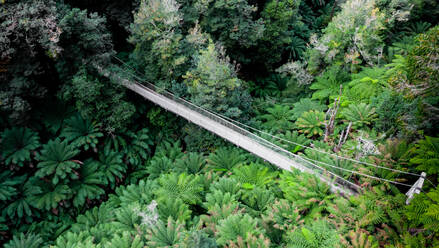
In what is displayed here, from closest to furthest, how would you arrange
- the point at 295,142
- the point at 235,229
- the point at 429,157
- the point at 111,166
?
1. the point at 429,157
2. the point at 235,229
3. the point at 295,142
4. the point at 111,166

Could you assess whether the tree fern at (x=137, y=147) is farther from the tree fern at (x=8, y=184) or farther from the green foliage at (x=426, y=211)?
the green foliage at (x=426, y=211)

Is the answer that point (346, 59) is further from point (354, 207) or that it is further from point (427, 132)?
point (354, 207)

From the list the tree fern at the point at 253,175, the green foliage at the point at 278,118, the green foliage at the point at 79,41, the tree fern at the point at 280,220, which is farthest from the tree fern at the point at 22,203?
the green foliage at the point at 278,118

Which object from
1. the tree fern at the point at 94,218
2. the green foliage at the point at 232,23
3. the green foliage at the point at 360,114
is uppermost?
the green foliage at the point at 232,23

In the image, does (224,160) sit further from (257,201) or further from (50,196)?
(50,196)

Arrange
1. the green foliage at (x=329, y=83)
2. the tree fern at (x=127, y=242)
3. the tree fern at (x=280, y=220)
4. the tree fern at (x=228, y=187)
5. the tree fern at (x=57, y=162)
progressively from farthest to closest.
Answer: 1. the green foliage at (x=329, y=83)
2. the tree fern at (x=57, y=162)
3. the tree fern at (x=228, y=187)
4. the tree fern at (x=280, y=220)
5. the tree fern at (x=127, y=242)

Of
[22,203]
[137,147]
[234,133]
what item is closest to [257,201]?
[234,133]

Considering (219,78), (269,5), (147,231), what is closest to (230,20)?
(269,5)
